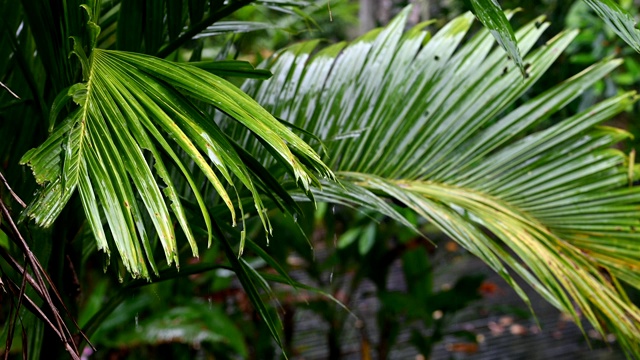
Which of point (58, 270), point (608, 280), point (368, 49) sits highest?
point (368, 49)

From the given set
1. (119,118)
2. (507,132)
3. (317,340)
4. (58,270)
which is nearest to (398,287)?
(317,340)

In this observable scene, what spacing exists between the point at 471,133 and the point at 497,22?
55cm

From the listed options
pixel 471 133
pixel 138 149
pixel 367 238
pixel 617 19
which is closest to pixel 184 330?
pixel 367 238

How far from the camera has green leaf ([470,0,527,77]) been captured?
2.12ft

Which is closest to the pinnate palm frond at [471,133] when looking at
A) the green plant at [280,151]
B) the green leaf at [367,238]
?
the green plant at [280,151]

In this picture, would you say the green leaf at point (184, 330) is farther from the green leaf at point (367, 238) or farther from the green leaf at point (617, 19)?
the green leaf at point (617, 19)

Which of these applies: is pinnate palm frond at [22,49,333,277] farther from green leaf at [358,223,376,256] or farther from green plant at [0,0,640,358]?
green leaf at [358,223,376,256]

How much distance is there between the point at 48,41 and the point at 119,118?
0.25 m

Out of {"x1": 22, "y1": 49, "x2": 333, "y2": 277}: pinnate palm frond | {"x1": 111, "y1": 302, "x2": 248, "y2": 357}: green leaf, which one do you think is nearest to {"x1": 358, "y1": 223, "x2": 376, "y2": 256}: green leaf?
{"x1": 111, "y1": 302, "x2": 248, "y2": 357}: green leaf

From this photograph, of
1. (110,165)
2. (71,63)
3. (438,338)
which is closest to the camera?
(110,165)

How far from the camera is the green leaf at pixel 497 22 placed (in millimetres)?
645

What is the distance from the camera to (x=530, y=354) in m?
2.76

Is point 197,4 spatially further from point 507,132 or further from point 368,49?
point 507,132

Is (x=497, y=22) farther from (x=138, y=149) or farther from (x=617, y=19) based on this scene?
(x=138, y=149)
